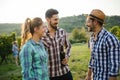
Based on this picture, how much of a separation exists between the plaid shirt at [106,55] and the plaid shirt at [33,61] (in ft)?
2.95

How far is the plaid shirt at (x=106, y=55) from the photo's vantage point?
488 centimetres

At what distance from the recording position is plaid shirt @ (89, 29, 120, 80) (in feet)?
16.0

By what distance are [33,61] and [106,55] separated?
3.99ft

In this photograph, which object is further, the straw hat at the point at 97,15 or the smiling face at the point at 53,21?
the smiling face at the point at 53,21

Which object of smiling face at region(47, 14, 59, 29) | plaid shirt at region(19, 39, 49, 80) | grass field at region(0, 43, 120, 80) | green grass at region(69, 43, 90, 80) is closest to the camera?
plaid shirt at region(19, 39, 49, 80)

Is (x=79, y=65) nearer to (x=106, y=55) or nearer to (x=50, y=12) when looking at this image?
(x=50, y=12)

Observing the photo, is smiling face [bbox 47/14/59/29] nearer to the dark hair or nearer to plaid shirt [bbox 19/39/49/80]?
the dark hair

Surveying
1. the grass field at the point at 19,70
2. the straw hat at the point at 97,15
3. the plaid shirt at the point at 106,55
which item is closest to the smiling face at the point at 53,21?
the straw hat at the point at 97,15

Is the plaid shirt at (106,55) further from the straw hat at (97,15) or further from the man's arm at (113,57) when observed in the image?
the straw hat at (97,15)

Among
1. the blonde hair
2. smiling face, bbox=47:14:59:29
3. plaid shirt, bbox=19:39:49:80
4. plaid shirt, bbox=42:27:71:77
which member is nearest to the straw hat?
the blonde hair

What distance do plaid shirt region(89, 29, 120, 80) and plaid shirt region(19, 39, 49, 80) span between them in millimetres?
900

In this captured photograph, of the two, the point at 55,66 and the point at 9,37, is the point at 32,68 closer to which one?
the point at 55,66

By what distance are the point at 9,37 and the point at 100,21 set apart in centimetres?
2564

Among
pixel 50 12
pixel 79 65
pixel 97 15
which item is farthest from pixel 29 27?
pixel 79 65
